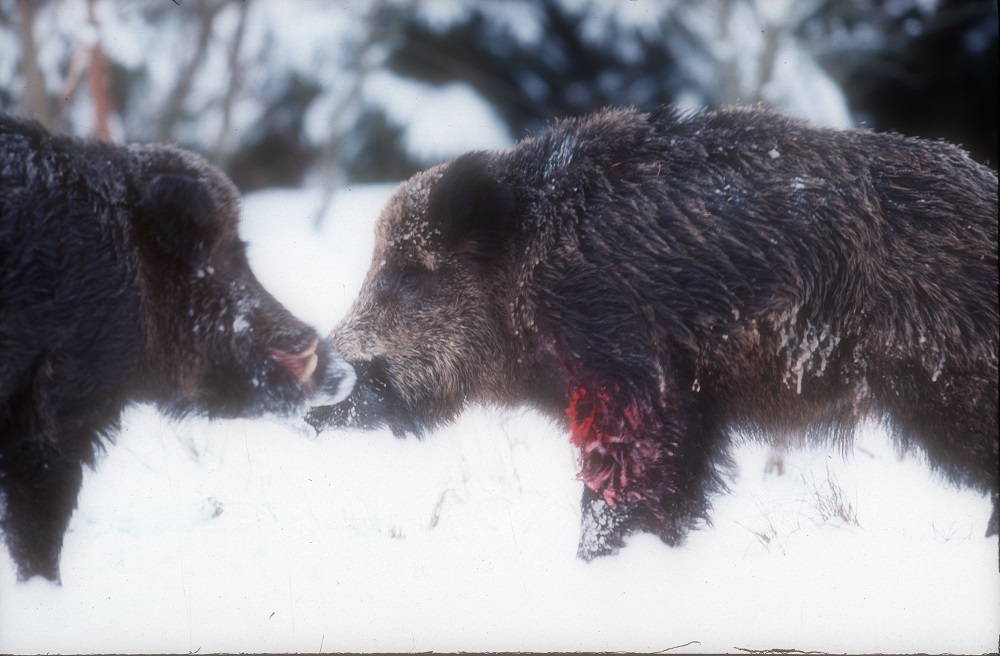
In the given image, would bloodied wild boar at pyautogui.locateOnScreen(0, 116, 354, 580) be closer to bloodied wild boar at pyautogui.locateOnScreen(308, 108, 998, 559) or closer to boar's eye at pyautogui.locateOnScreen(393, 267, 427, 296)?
boar's eye at pyautogui.locateOnScreen(393, 267, 427, 296)

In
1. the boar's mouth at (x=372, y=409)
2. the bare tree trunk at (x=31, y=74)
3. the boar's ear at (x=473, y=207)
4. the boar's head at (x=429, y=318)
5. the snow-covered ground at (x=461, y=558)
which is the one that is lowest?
the snow-covered ground at (x=461, y=558)

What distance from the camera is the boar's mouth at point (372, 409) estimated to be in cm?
434

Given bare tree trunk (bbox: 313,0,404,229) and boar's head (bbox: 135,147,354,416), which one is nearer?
boar's head (bbox: 135,147,354,416)

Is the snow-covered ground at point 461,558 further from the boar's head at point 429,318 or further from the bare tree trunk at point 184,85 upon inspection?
the bare tree trunk at point 184,85

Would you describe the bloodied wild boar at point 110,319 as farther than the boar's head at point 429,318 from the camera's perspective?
No

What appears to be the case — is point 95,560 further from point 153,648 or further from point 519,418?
point 519,418

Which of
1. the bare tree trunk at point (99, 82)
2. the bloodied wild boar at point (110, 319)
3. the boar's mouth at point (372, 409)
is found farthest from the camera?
the boar's mouth at point (372, 409)

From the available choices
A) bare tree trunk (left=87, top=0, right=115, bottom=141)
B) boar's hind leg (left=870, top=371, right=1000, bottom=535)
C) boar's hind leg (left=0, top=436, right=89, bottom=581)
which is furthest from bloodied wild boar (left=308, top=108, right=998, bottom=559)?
boar's hind leg (left=0, top=436, right=89, bottom=581)

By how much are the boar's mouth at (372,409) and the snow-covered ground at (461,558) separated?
0.44 ft

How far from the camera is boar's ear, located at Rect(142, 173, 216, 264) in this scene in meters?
3.87

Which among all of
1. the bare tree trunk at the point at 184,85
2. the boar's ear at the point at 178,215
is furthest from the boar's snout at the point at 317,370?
the bare tree trunk at the point at 184,85

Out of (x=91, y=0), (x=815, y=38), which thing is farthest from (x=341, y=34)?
(x=815, y=38)

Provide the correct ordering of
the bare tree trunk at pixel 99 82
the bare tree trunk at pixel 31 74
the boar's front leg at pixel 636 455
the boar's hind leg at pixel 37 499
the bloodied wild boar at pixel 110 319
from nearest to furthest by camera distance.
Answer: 1. the bloodied wild boar at pixel 110 319
2. the boar's hind leg at pixel 37 499
3. the boar's front leg at pixel 636 455
4. the bare tree trunk at pixel 31 74
5. the bare tree trunk at pixel 99 82

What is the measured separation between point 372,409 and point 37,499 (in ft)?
5.17
